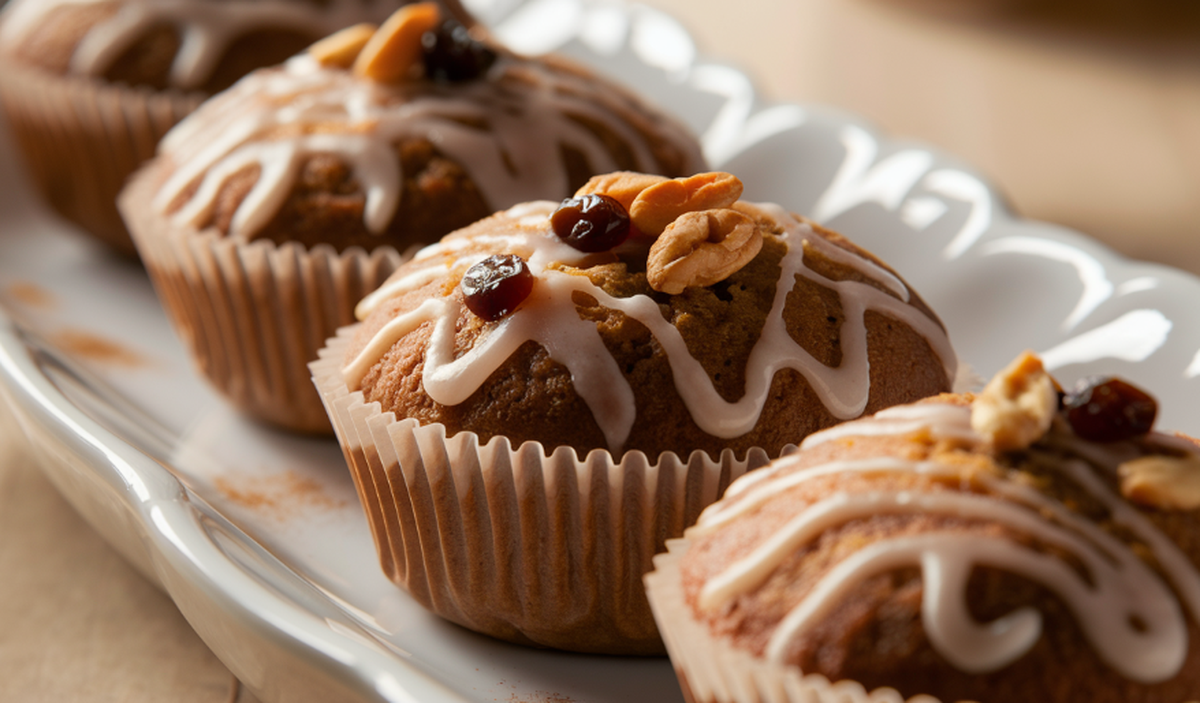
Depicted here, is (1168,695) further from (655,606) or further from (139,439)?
(139,439)

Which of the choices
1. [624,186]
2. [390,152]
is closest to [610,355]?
[624,186]

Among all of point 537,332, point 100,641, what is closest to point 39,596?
point 100,641

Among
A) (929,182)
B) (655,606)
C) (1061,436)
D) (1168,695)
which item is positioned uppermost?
(1061,436)

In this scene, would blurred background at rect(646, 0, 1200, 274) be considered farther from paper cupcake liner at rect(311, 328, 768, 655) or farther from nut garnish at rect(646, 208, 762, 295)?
paper cupcake liner at rect(311, 328, 768, 655)

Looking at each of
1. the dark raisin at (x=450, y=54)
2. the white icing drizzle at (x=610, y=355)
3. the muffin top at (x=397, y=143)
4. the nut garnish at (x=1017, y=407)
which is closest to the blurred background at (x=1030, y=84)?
the muffin top at (x=397, y=143)

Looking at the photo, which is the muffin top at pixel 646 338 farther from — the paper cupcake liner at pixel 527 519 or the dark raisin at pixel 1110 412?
the dark raisin at pixel 1110 412

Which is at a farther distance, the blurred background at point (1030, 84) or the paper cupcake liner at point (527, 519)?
the blurred background at point (1030, 84)
